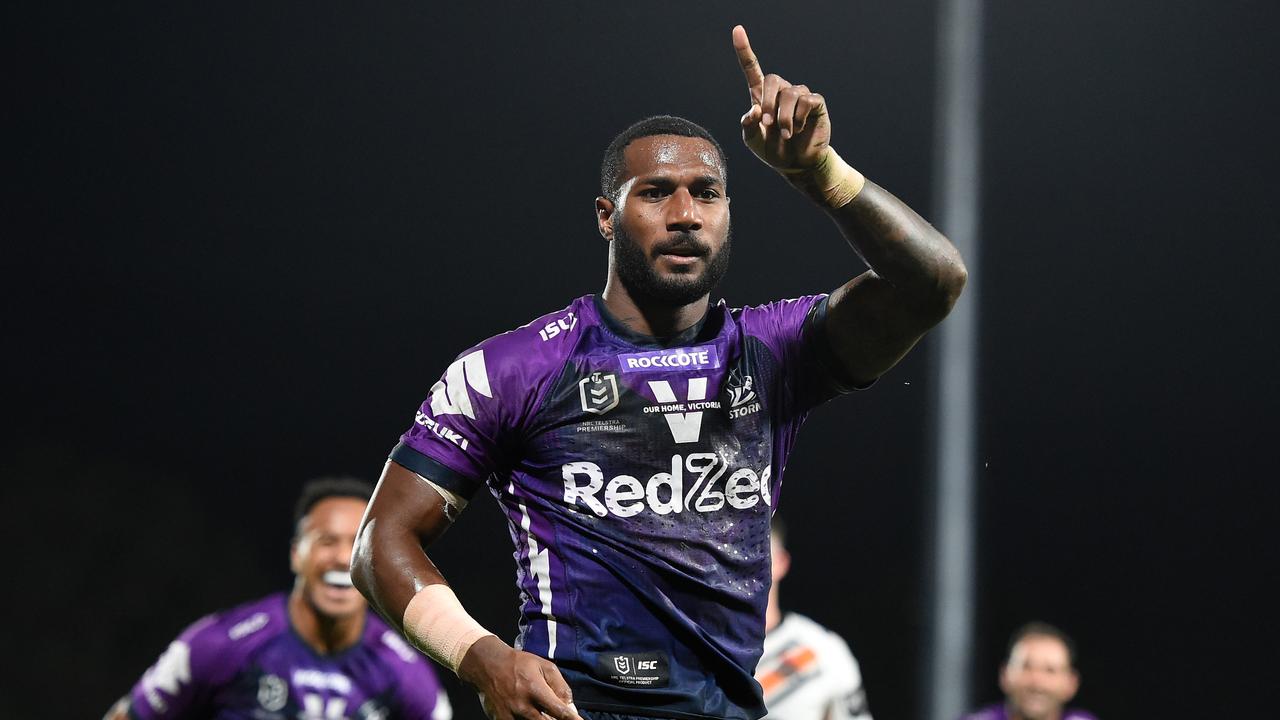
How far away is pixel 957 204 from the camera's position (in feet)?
20.9

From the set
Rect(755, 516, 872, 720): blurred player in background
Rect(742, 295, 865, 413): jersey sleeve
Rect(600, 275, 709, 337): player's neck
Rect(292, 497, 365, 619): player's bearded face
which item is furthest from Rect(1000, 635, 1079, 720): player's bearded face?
Rect(600, 275, 709, 337): player's neck

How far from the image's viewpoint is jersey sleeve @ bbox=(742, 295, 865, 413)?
2.23 metres

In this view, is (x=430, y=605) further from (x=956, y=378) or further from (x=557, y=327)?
(x=956, y=378)

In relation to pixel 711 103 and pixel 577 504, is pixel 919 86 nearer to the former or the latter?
pixel 711 103

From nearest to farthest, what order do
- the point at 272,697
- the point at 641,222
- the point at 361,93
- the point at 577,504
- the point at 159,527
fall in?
the point at 577,504, the point at 641,222, the point at 272,697, the point at 159,527, the point at 361,93

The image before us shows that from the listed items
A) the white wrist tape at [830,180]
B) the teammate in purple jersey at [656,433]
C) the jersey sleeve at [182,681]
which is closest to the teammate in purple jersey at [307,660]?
the jersey sleeve at [182,681]

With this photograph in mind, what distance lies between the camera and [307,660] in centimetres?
408

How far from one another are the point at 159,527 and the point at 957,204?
3862 millimetres

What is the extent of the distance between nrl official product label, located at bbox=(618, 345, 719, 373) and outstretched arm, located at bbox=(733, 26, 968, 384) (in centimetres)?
20

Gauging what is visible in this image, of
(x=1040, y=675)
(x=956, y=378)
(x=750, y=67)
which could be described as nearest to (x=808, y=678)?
(x=1040, y=675)

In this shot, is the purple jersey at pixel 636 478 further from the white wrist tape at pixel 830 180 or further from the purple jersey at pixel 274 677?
the purple jersey at pixel 274 677

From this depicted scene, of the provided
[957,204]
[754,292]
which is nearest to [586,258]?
[754,292]

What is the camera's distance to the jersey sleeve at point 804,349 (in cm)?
223

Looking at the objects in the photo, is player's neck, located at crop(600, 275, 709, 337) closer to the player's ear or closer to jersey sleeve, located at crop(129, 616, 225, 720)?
the player's ear
